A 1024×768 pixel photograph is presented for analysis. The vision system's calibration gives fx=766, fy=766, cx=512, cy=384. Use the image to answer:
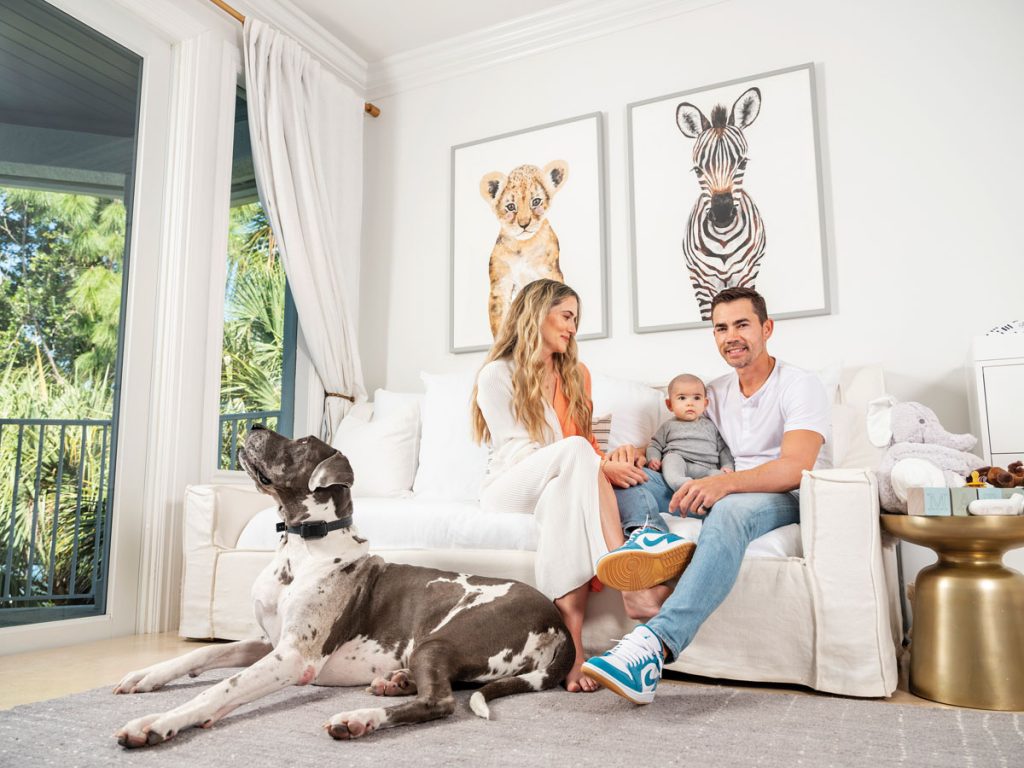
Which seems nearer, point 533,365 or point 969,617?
point 969,617

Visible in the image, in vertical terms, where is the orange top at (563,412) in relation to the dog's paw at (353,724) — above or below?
above

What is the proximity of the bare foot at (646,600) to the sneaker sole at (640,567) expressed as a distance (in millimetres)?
71

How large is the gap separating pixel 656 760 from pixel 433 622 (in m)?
0.66

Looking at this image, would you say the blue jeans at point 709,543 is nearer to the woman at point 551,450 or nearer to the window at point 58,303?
the woman at point 551,450

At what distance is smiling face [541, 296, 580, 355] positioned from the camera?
2456 millimetres

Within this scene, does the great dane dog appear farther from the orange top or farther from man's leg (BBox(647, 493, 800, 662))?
the orange top

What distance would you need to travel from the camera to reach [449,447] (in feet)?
10.0

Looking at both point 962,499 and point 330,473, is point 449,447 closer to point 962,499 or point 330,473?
point 330,473

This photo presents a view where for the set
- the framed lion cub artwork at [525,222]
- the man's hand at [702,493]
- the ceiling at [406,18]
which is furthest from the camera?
the ceiling at [406,18]

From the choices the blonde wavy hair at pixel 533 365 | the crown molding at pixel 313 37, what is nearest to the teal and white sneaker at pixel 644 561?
the blonde wavy hair at pixel 533 365

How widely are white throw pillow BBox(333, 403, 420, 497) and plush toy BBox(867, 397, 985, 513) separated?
177 centimetres

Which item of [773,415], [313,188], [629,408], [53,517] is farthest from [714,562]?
[313,188]

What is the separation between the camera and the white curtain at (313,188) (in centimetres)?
349

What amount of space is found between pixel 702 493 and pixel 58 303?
2286 mm
